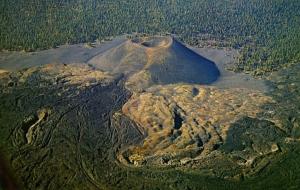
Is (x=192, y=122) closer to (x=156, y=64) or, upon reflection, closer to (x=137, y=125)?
(x=137, y=125)

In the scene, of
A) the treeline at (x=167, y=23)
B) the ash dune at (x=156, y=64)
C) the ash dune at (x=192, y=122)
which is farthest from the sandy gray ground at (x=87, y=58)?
the ash dune at (x=192, y=122)

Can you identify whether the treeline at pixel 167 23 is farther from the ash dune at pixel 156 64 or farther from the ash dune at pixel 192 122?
the ash dune at pixel 192 122

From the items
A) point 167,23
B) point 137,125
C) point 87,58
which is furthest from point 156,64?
point 167,23

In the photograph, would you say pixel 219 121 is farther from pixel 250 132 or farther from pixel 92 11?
pixel 92 11

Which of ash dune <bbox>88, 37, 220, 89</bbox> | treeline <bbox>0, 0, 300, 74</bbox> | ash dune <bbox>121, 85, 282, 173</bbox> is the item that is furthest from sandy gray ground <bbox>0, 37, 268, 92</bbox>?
ash dune <bbox>121, 85, 282, 173</bbox>

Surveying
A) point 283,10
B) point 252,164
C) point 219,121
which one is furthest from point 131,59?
point 283,10

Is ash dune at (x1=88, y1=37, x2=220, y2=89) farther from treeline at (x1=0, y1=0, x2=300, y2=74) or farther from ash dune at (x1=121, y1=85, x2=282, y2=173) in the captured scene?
treeline at (x1=0, y1=0, x2=300, y2=74)

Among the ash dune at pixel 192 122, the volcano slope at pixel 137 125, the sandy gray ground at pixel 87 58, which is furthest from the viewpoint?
the sandy gray ground at pixel 87 58
